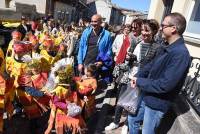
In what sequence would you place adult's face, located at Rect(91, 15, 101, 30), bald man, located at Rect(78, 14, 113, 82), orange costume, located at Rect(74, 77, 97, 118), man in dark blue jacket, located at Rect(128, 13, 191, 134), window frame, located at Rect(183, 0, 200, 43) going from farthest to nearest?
window frame, located at Rect(183, 0, 200, 43), bald man, located at Rect(78, 14, 113, 82), adult's face, located at Rect(91, 15, 101, 30), orange costume, located at Rect(74, 77, 97, 118), man in dark blue jacket, located at Rect(128, 13, 191, 134)

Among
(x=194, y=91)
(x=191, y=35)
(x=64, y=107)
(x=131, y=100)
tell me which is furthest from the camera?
(x=191, y=35)

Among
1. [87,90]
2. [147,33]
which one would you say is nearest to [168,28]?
[147,33]

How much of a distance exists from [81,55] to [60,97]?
5.84 ft

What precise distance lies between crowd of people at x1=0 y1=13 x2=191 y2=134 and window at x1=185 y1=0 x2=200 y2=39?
1.79 meters

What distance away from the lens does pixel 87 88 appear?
5.11 metres

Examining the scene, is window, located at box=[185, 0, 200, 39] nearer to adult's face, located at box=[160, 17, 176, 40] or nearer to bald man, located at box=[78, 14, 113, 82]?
bald man, located at box=[78, 14, 113, 82]

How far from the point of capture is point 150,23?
4281mm

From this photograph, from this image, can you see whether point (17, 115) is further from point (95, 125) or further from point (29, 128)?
point (95, 125)

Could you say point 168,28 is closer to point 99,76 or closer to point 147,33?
point 147,33

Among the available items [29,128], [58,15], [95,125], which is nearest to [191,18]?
[95,125]

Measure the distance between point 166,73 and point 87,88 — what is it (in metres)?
2.16

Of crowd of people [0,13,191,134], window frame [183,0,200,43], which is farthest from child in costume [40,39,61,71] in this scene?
window frame [183,0,200,43]

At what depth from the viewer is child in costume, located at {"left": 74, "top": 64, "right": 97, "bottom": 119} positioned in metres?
5.04

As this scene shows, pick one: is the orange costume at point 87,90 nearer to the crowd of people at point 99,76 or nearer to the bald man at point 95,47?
the crowd of people at point 99,76
